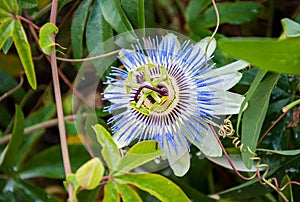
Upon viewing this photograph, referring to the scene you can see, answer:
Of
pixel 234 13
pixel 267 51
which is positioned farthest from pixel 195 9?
pixel 267 51

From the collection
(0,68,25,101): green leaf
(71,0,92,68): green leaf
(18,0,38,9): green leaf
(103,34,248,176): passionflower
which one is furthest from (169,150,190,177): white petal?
(0,68,25,101): green leaf

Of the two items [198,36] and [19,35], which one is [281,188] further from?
[19,35]

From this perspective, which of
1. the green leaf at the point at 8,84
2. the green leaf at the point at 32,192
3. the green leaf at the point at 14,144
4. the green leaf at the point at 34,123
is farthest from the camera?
the green leaf at the point at 8,84

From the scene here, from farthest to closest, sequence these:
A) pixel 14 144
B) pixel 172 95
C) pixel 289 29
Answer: pixel 14 144
pixel 172 95
pixel 289 29

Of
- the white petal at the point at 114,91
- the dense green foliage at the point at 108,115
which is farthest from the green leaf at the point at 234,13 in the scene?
the white petal at the point at 114,91

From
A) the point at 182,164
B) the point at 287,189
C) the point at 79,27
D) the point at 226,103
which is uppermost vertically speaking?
the point at 79,27

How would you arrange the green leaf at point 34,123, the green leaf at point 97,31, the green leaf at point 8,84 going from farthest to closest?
1. the green leaf at point 8,84
2. the green leaf at point 34,123
3. the green leaf at point 97,31

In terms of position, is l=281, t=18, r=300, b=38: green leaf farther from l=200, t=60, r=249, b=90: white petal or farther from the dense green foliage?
l=200, t=60, r=249, b=90: white petal

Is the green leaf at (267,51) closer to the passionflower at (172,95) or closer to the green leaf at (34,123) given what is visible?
the passionflower at (172,95)

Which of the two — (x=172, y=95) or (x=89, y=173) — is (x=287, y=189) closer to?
(x=172, y=95)

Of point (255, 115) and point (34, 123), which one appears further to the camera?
point (34, 123)
